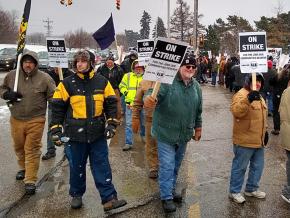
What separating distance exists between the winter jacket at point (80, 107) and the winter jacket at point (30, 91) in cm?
109

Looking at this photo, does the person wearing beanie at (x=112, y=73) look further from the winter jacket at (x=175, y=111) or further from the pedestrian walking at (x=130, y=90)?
the winter jacket at (x=175, y=111)

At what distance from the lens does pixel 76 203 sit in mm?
5156

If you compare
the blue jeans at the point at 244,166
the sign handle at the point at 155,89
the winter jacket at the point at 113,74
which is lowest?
the blue jeans at the point at 244,166

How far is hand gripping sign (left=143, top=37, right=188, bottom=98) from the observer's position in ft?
15.4

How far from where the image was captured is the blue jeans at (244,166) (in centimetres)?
530

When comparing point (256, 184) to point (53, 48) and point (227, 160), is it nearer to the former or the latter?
point (227, 160)

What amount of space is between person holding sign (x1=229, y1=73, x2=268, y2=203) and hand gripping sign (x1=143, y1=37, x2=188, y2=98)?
919 millimetres

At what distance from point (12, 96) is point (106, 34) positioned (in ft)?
18.5

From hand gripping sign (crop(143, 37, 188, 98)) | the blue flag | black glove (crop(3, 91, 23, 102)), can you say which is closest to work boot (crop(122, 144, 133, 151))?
black glove (crop(3, 91, 23, 102))

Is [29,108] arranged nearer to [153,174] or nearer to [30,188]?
[30,188]

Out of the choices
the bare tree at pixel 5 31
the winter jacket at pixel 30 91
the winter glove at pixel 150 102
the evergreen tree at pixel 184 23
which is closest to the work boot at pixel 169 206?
the winter glove at pixel 150 102

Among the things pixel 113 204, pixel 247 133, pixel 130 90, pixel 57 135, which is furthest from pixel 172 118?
pixel 130 90

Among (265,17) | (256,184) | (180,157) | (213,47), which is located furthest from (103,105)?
(265,17)

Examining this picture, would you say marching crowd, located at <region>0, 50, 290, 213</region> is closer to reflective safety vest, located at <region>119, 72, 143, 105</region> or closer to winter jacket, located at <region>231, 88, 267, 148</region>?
winter jacket, located at <region>231, 88, 267, 148</region>
